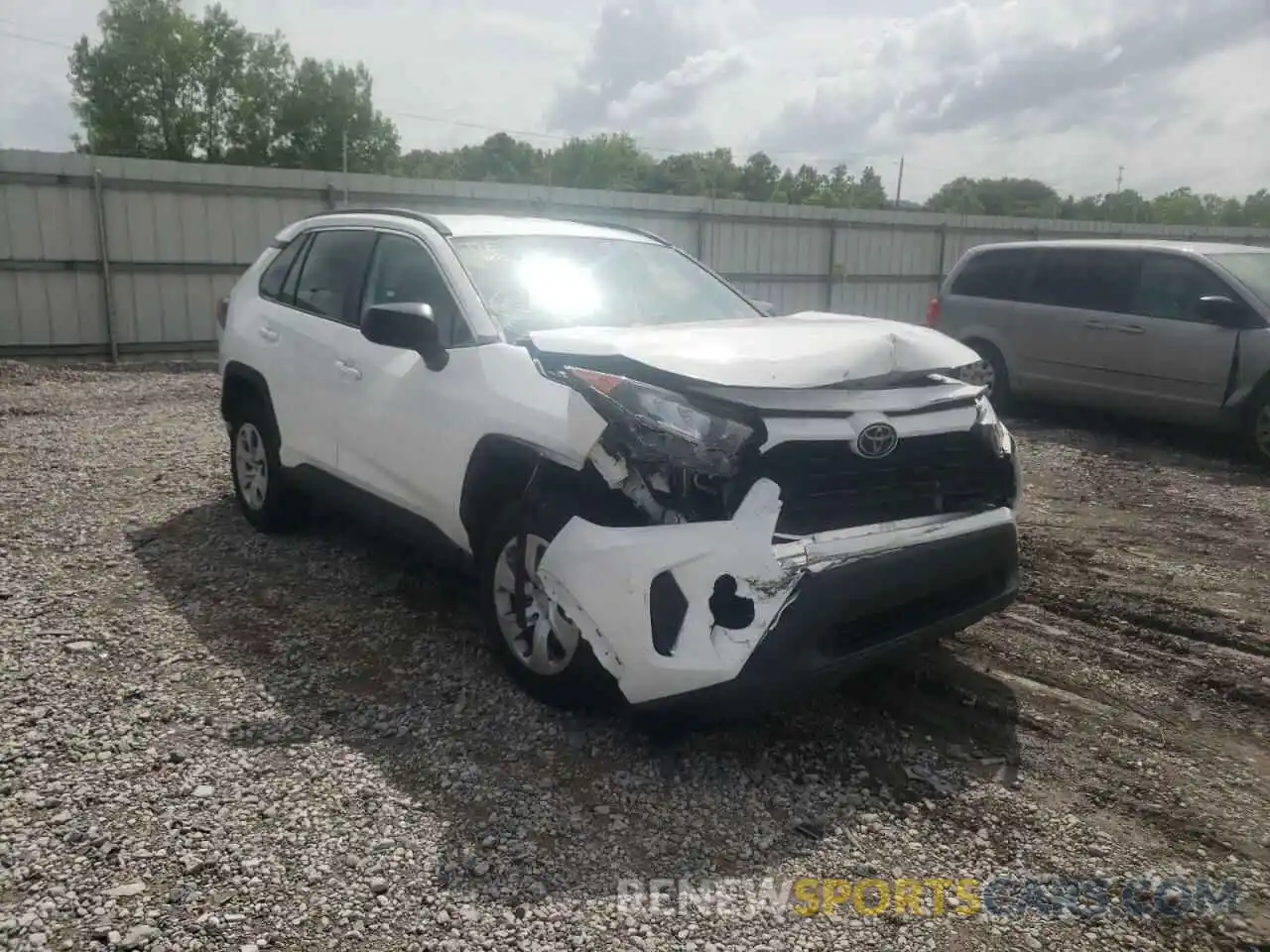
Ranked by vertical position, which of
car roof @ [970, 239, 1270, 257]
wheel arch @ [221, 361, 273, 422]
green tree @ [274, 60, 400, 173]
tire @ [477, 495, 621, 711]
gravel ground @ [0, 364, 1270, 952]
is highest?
green tree @ [274, 60, 400, 173]

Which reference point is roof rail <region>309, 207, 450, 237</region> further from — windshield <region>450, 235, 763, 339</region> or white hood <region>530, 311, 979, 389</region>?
white hood <region>530, 311, 979, 389</region>

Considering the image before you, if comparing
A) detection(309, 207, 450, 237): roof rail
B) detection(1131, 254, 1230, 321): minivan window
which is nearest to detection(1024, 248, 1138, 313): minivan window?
detection(1131, 254, 1230, 321): minivan window

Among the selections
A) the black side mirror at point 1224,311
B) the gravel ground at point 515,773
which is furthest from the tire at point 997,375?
the gravel ground at point 515,773

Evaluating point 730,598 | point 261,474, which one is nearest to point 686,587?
point 730,598

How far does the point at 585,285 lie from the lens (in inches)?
169

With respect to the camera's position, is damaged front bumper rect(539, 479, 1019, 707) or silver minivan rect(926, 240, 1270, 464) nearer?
damaged front bumper rect(539, 479, 1019, 707)

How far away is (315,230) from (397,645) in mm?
2427

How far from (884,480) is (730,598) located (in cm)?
70

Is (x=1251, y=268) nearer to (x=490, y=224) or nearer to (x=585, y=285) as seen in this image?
(x=585, y=285)

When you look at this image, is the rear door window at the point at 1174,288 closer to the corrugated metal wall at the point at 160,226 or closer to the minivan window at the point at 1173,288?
the minivan window at the point at 1173,288

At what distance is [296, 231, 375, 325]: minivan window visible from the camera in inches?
188

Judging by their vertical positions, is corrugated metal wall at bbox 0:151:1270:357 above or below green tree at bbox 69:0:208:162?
below

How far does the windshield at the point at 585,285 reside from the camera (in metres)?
4.04

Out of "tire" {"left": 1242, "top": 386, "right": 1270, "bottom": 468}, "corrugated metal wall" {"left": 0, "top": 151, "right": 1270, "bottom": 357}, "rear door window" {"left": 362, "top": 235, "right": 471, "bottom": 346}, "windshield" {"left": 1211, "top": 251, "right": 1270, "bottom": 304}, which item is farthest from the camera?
"corrugated metal wall" {"left": 0, "top": 151, "right": 1270, "bottom": 357}
